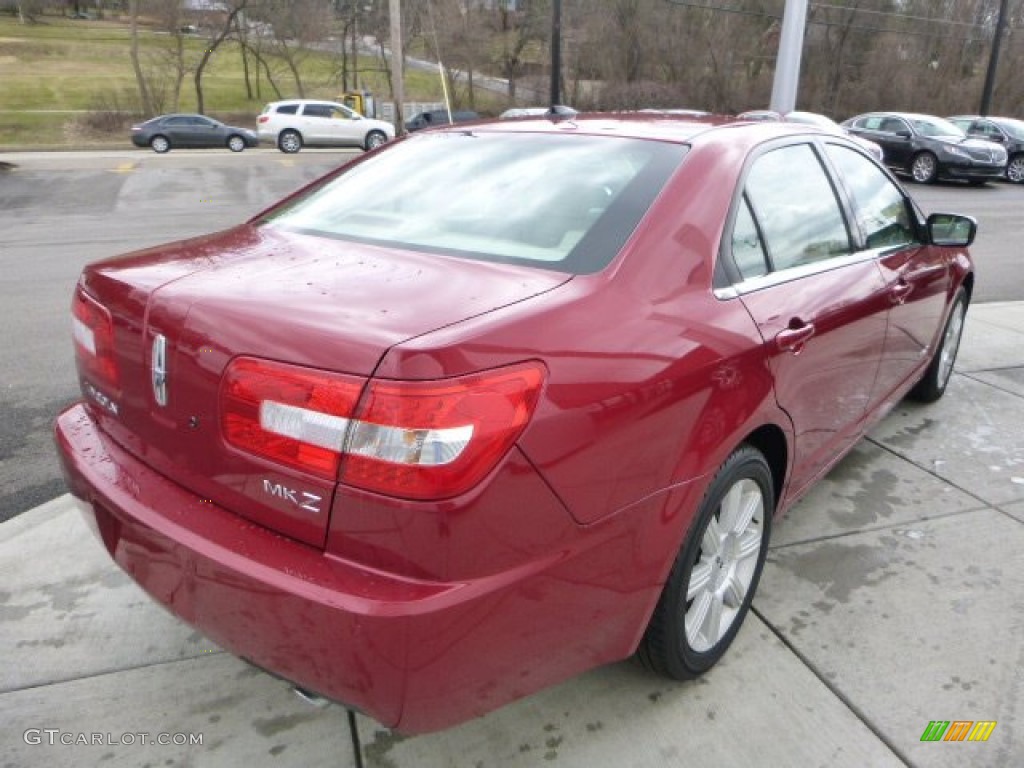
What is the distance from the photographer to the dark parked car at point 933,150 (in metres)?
18.8

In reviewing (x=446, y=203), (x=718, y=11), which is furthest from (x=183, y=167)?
(x=718, y=11)

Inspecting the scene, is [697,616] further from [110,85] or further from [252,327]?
[110,85]

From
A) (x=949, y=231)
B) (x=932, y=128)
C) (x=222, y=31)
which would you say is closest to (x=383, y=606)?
(x=949, y=231)

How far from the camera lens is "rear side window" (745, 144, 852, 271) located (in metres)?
2.54

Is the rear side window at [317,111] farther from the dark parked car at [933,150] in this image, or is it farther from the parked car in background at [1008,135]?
the parked car in background at [1008,135]

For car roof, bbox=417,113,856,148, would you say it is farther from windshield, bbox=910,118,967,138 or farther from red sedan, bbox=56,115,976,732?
windshield, bbox=910,118,967,138

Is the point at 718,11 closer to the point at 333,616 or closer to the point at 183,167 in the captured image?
the point at 183,167

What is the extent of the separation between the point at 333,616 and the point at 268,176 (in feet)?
60.6

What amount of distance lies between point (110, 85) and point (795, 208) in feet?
182

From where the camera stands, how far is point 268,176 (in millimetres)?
18594

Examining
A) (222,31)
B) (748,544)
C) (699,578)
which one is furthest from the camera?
(222,31)

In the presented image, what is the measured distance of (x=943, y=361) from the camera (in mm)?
4582

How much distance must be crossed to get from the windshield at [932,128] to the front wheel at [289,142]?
19.5 metres

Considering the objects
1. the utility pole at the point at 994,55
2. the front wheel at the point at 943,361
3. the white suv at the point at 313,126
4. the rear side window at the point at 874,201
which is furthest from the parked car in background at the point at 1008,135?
the rear side window at the point at 874,201
